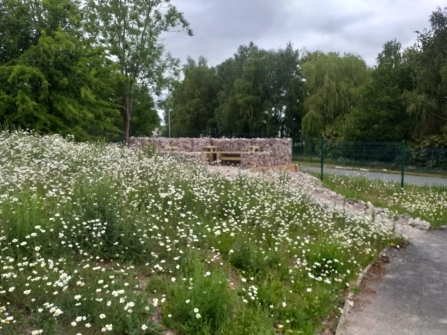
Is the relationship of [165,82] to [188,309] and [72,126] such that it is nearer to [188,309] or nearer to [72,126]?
[72,126]

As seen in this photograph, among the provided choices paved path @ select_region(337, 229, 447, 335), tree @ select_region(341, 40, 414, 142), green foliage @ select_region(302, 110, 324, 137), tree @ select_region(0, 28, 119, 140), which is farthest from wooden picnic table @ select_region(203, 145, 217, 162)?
green foliage @ select_region(302, 110, 324, 137)

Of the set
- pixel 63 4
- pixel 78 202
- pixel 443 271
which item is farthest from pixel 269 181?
pixel 63 4

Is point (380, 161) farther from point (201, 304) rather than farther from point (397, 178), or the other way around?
point (201, 304)

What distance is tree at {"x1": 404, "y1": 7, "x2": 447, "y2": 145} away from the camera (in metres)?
28.0

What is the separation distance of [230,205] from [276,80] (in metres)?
39.4

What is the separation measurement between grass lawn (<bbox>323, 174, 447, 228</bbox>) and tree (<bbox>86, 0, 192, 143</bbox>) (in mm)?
12632

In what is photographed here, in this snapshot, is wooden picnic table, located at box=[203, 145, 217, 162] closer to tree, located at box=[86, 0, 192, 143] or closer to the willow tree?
tree, located at box=[86, 0, 192, 143]

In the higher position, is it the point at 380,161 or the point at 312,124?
the point at 312,124

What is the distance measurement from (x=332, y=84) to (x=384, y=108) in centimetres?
652

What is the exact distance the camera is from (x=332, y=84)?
39719 millimetres

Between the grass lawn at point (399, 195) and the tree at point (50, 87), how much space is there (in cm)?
993

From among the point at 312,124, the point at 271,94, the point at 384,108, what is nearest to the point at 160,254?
the point at 384,108

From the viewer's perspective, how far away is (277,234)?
749 centimetres

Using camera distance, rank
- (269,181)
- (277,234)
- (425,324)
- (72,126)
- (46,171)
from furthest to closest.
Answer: (72,126) → (269,181) → (46,171) → (277,234) → (425,324)
